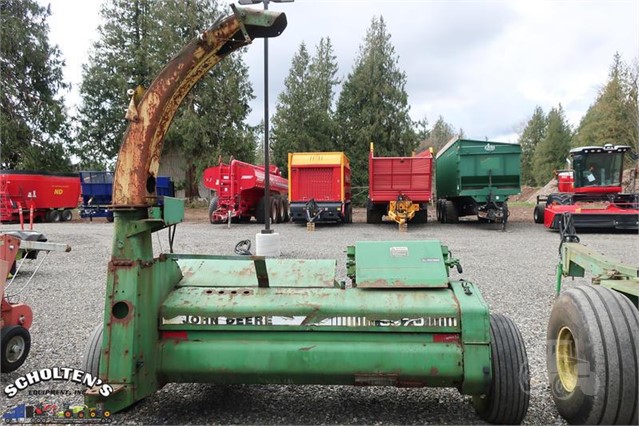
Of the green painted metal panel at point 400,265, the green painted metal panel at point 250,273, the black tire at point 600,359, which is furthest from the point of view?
the green painted metal panel at point 250,273

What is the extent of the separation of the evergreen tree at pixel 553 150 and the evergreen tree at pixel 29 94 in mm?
55154

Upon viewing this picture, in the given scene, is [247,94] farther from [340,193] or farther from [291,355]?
[291,355]

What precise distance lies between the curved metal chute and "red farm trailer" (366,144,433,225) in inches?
521

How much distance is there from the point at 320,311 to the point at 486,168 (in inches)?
569

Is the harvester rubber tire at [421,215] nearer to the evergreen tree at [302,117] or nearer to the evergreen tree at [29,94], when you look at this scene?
the evergreen tree at [302,117]

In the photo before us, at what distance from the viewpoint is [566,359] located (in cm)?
272

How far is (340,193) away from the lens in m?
16.2

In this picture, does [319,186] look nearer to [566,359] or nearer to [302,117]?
[566,359]

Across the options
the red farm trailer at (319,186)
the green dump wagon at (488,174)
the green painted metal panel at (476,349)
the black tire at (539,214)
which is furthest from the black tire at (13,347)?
the black tire at (539,214)

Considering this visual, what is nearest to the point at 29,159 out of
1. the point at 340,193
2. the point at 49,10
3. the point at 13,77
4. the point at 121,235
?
the point at 13,77

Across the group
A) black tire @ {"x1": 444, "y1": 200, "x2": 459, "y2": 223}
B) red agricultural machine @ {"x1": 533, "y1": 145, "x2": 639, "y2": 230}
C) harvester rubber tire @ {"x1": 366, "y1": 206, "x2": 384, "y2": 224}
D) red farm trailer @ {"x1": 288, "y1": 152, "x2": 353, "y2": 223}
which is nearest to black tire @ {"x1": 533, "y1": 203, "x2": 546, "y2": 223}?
red agricultural machine @ {"x1": 533, "y1": 145, "x2": 639, "y2": 230}

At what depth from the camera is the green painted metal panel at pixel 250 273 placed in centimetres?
291

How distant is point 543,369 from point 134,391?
9.81ft

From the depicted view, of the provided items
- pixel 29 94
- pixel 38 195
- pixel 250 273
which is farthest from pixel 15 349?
pixel 29 94
